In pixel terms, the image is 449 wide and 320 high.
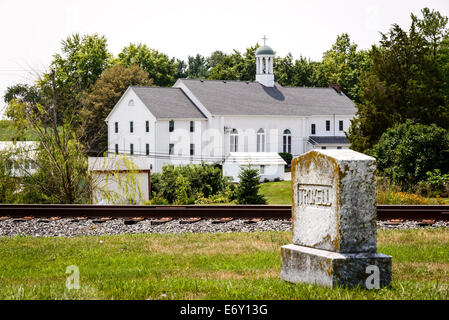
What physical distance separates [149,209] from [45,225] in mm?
2405

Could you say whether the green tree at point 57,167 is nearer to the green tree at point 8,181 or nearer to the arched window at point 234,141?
the green tree at point 8,181

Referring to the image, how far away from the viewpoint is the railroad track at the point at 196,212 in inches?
542

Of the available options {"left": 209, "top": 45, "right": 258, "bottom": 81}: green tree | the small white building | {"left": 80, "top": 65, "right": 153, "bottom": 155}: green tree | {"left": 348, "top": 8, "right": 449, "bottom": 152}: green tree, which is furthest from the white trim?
the small white building

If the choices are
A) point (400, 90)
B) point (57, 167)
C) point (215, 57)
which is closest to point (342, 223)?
point (57, 167)

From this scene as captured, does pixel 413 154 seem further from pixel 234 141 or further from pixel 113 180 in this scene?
pixel 234 141

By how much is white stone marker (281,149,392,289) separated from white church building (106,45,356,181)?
4278 centimetres

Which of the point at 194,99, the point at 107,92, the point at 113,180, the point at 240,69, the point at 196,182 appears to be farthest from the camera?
the point at 240,69

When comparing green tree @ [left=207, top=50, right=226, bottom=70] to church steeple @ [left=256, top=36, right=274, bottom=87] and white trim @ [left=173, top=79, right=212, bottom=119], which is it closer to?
church steeple @ [left=256, top=36, right=274, bottom=87]

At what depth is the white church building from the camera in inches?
2218

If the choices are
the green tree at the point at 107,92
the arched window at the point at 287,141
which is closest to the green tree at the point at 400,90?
the arched window at the point at 287,141

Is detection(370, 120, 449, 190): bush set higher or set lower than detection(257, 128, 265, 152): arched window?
lower

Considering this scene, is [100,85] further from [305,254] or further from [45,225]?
[305,254]

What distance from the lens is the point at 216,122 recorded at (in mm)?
57500

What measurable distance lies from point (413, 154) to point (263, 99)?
125 feet
